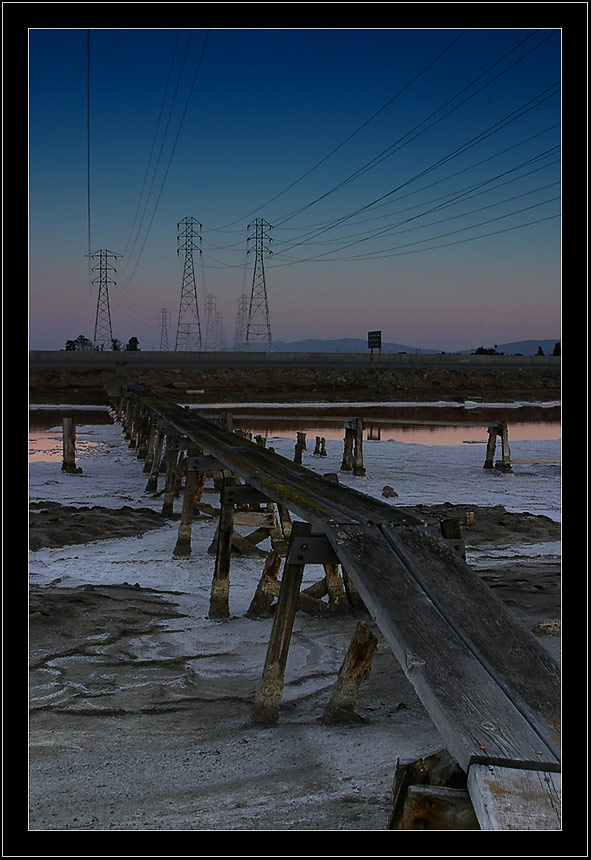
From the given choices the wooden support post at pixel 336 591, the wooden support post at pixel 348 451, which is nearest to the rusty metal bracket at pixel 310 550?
Answer: the wooden support post at pixel 336 591

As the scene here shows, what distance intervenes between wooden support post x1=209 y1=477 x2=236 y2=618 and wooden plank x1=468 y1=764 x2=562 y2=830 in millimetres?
5331

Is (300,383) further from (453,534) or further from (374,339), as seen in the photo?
(453,534)

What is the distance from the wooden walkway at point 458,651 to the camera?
2994mm

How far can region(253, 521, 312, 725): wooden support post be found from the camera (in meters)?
5.45

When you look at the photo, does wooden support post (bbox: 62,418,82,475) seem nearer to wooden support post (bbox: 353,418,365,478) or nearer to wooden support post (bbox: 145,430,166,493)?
wooden support post (bbox: 145,430,166,493)

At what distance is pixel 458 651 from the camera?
4004 millimetres

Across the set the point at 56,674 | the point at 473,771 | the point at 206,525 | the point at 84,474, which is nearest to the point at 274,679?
the point at 56,674

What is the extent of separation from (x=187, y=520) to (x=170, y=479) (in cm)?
309

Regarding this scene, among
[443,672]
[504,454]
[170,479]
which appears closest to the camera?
[443,672]

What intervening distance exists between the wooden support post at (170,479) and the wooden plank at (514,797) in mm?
10867

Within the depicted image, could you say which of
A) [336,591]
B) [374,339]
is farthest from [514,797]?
[374,339]

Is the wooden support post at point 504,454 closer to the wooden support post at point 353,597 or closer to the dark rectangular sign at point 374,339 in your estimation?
the wooden support post at point 353,597
